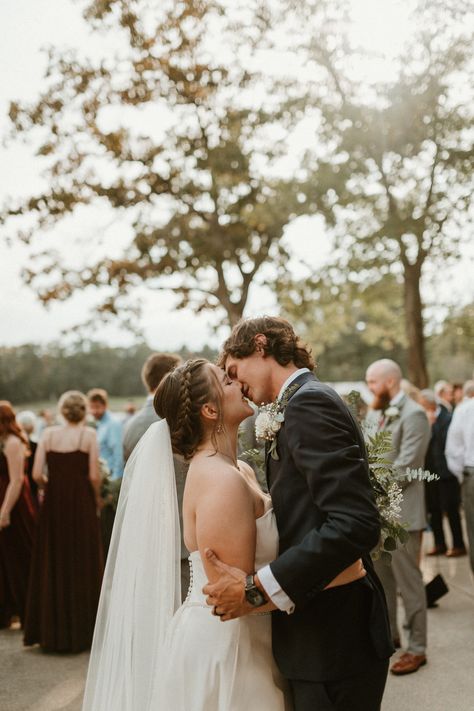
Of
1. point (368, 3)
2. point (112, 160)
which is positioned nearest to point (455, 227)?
point (368, 3)

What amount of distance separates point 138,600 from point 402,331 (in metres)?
22.1

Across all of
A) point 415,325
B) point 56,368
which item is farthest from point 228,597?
point 56,368

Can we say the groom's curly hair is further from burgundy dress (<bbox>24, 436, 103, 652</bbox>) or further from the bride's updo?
burgundy dress (<bbox>24, 436, 103, 652</bbox>)

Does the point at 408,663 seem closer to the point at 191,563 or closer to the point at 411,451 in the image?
the point at 411,451

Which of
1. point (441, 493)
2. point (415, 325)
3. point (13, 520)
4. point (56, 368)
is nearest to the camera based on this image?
point (13, 520)

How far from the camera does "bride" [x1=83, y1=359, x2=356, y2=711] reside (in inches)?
113

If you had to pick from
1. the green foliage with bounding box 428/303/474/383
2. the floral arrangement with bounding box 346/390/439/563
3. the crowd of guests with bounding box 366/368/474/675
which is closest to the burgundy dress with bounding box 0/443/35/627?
the crowd of guests with bounding box 366/368/474/675

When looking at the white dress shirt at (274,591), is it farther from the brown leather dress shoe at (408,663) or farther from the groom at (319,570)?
the brown leather dress shoe at (408,663)

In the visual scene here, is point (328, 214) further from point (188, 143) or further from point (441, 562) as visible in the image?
point (441, 562)

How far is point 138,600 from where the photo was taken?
11.3 ft

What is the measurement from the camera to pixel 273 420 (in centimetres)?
288

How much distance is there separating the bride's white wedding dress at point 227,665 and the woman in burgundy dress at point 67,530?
169 inches

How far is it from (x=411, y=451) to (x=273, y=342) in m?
3.57

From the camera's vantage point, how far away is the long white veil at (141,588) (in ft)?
11.1
